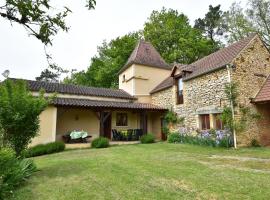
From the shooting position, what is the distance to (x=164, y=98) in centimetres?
1711

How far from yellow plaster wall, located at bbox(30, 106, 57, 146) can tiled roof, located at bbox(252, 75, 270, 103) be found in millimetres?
11310

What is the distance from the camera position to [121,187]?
14.5ft

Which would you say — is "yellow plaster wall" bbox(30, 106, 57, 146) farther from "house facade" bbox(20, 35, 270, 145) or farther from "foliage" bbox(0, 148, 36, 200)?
"foliage" bbox(0, 148, 36, 200)

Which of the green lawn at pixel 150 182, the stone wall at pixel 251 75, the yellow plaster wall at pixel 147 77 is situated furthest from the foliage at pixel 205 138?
the yellow plaster wall at pixel 147 77

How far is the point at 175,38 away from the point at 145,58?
10115 millimetres

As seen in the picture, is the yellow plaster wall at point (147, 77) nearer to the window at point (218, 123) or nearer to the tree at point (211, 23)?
the window at point (218, 123)

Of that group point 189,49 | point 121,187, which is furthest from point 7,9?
point 189,49

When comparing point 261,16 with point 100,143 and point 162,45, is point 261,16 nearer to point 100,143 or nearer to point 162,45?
point 162,45

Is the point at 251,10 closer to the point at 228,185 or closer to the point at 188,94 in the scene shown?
the point at 188,94

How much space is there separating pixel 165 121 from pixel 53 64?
443 inches

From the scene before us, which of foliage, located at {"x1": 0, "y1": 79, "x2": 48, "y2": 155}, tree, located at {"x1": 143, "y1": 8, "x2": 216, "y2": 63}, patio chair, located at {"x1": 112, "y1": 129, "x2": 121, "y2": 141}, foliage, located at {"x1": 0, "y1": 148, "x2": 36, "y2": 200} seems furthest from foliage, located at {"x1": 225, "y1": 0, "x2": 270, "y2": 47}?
foliage, located at {"x1": 0, "y1": 148, "x2": 36, "y2": 200}

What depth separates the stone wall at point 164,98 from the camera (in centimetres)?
1619

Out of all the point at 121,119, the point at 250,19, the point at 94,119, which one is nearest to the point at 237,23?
the point at 250,19

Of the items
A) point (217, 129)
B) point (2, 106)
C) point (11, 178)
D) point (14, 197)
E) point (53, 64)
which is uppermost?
point (53, 64)
